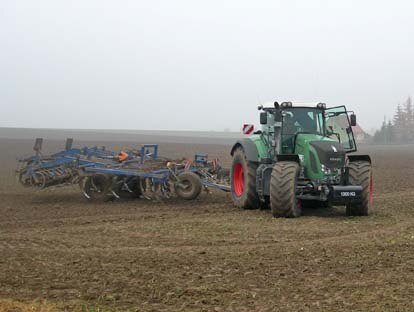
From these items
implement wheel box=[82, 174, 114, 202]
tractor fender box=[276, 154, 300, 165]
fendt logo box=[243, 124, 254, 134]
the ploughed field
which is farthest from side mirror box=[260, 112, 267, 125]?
implement wheel box=[82, 174, 114, 202]

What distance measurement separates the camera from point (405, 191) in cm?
1648

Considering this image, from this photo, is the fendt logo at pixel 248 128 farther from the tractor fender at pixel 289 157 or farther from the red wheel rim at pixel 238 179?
the tractor fender at pixel 289 157

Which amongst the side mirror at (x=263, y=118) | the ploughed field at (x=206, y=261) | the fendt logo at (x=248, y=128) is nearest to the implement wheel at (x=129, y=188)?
the ploughed field at (x=206, y=261)

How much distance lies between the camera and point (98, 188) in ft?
46.6

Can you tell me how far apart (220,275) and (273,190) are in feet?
13.8

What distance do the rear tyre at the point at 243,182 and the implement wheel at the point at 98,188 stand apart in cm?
319

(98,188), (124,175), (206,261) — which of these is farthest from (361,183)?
(98,188)

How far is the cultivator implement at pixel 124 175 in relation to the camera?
1367 centimetres

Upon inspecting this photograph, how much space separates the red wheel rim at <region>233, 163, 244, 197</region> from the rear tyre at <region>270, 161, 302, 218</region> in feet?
7.93

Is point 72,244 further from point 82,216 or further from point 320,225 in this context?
point 320,225

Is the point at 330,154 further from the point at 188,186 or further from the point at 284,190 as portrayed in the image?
the point at 188,186

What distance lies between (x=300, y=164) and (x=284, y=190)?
96 centimetres

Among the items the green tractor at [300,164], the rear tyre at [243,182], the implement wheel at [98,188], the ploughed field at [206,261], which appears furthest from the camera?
the implement wheel at [98,188]

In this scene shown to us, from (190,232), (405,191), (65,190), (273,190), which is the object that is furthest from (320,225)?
(65,190)
